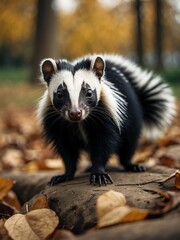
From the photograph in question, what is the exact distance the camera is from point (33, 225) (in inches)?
108

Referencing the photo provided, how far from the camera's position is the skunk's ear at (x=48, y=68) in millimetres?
3729

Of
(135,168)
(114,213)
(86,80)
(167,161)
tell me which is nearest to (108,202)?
(114,213)

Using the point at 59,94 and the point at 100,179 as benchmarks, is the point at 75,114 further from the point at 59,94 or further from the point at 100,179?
the point at 100,179

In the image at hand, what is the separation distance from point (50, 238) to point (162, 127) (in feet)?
8.46

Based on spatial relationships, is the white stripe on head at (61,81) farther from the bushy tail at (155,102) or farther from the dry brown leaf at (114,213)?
the bushy tail at (155,102)

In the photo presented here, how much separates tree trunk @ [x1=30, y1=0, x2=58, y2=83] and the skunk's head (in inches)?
581

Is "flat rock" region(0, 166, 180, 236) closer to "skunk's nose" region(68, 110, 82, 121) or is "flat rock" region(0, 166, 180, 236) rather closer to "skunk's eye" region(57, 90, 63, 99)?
"skunk's nose" region(68, 110, 82, 121)

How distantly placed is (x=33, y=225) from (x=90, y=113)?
115 centimetres

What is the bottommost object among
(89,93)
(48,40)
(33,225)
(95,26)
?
(33,225)

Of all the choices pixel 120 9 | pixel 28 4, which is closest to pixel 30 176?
pixel 28 4

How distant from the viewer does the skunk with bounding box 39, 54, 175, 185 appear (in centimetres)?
346

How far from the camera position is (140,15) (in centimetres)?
2514

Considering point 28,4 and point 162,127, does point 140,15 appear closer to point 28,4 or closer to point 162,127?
point 28,4

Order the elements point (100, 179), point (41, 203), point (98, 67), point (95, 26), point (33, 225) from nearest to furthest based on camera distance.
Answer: point (33, 225) < point (41, 203) < point (100, 179) < point (98, 67) < point (95, 26)
